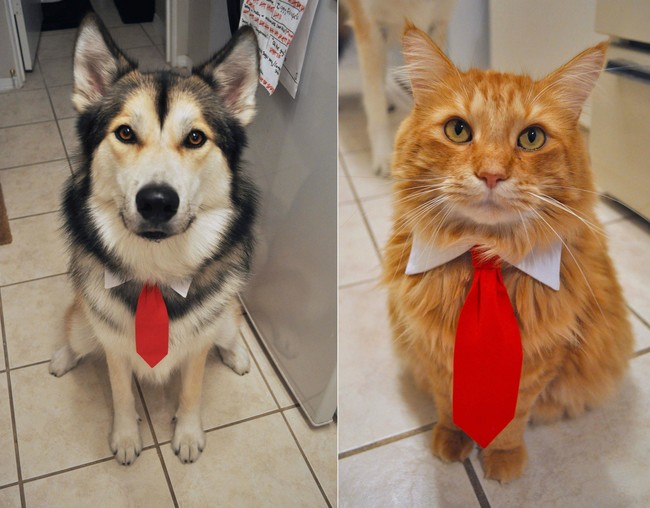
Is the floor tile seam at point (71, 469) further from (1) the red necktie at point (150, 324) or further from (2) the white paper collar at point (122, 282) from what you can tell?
(2) the white paper collar at point (122, 282)

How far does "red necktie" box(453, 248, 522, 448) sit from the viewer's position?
2.00 ft

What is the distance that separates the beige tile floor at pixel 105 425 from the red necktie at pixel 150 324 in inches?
11.7

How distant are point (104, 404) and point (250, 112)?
0.82 metres

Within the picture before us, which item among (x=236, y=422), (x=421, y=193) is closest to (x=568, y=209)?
(x=421, y=193)

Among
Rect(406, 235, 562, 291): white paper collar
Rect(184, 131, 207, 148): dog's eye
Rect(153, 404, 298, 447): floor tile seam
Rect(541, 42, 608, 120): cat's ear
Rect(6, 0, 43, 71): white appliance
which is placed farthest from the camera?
Rect(6, 0, 43, 71): white appliance

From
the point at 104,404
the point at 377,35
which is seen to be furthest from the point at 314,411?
the point at 377,35

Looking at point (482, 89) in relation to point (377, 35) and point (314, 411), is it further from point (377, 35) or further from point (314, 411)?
point (314, 411)

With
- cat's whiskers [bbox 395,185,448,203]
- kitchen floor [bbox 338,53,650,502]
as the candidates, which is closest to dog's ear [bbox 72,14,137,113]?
kitchen floor [bbox 338,53,650,502]

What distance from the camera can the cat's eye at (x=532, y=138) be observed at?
0.49 metres

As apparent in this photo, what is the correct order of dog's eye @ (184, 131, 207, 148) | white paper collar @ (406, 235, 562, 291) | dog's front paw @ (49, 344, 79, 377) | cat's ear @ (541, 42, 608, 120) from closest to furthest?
cat's ear @ (541, 42, 608, 120) → white paper collar @ (406, 235, 562, 291) → dog's eye @ (184, 131, 207, 148) → dog's front paw @ (49, 344, 79, 377)

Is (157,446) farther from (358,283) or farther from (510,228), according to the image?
(510,228)

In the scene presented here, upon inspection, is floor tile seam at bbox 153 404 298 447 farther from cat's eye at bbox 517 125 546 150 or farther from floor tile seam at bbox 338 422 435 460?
cat's eye at bbox 517 125 546 150

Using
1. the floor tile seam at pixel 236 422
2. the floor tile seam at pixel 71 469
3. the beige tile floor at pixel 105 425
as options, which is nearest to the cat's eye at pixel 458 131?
the beige tile floor at pixel 105 425

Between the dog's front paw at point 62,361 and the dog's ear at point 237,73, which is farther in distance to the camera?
the dog's front paw at point 62,361
